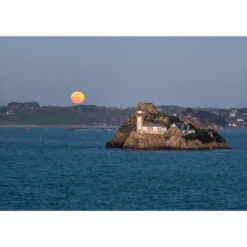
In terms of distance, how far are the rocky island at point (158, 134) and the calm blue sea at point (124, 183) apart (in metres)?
18.6

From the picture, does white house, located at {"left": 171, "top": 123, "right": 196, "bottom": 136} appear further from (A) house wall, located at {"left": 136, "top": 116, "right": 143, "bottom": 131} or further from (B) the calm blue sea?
(B) the calm blue sea

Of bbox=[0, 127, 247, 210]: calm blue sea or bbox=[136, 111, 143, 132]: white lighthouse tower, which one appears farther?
bbox=[136, 111, 143, 132]: white lighthouse tower

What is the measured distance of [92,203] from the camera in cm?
4891

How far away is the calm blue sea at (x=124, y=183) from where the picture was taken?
49031 millimetres

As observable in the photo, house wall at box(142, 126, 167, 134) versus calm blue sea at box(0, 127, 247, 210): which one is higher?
house wall at box(142, 126, 167, 134)

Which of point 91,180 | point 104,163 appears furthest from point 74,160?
point 91,180

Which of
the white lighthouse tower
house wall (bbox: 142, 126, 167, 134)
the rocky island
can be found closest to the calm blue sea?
the rocky island

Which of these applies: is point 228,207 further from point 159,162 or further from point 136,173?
point 159,162

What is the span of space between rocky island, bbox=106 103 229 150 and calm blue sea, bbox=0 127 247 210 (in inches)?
731

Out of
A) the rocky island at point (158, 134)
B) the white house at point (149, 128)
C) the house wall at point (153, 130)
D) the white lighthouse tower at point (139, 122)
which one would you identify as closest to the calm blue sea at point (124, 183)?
the rocky island at point (158, 134)

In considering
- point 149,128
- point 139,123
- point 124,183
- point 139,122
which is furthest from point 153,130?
point 124,183

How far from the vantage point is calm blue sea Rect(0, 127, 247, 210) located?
49031 mm

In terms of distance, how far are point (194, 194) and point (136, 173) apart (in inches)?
816

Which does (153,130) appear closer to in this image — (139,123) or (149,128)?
(149,128)
